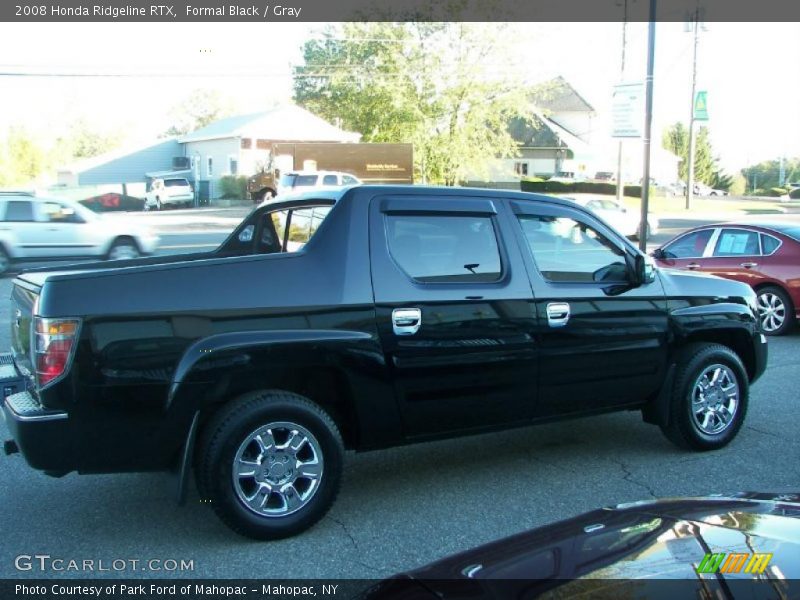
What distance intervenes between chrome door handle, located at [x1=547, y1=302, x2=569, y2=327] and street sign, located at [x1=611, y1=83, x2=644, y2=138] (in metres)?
11.9

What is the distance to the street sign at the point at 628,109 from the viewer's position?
52.5 ft

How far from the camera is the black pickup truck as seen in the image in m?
4.08

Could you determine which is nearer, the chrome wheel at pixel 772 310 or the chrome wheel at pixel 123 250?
the chrome wheel at pixel 772 310

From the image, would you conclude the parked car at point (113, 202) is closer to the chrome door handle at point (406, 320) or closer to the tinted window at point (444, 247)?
the tinted window at point (444, 247)

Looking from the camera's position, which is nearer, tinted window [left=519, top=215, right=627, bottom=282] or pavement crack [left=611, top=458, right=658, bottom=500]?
pavement crack [left=611, top=458, right=658, bottom=500]

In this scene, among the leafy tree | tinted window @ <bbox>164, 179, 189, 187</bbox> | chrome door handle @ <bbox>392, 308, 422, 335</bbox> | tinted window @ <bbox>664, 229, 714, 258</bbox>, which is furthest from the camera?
the leafy tree

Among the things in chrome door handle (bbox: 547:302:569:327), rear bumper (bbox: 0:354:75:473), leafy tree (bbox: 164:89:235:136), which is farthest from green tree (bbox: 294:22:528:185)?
leafy tree (bbox: 164:89:235:136)

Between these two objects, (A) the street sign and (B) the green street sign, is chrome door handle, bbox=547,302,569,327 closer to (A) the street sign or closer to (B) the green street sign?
(A) the street sign

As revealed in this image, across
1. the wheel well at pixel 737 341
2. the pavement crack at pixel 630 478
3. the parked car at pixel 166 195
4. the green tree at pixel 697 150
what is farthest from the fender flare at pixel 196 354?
the green tree at pixel 697 150

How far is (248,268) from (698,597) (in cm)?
293

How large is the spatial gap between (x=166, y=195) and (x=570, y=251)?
45.1 metres

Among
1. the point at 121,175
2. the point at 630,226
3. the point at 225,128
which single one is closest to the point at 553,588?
the point at 630,226

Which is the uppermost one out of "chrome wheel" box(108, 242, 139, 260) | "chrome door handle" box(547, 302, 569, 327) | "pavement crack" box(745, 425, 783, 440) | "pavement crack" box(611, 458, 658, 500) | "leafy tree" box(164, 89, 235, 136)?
"leafy tree" box(164, 89, 235, 136)

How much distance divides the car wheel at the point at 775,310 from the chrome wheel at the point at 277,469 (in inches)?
320
